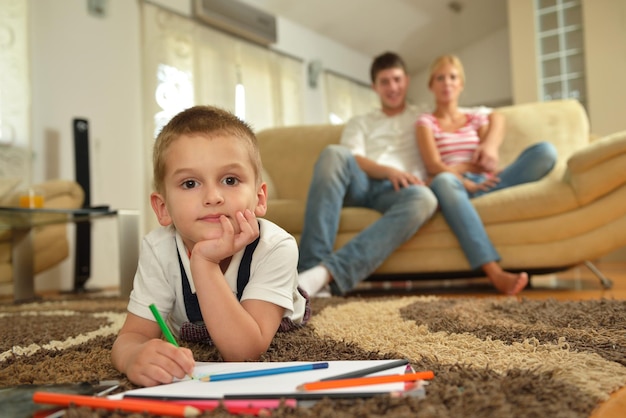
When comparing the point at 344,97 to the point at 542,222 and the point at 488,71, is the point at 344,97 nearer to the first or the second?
the point at 488,71

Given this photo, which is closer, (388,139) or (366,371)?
(366,371)

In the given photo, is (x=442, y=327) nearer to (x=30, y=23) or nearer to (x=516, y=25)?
(x=30, y=23)

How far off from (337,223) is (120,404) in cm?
138

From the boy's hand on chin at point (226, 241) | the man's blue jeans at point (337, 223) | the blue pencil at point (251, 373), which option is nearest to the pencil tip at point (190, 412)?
the blue pencil at point (251, 373)

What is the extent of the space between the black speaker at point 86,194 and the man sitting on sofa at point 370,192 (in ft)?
4.91

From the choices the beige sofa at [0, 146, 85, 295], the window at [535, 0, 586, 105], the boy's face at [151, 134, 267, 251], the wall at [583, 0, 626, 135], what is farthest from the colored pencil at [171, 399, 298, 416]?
the window at [535, 0, 586, 105]

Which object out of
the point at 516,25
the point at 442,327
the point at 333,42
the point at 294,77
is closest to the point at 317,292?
the point at 442,327

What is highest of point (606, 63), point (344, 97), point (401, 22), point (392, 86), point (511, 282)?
point (401, 22)

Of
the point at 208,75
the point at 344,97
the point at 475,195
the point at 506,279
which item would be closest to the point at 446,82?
the point at 475,195

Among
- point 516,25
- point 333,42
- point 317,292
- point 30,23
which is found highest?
point 333,42

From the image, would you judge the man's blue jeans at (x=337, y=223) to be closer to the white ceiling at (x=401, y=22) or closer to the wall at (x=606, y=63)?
the wall at (x=606, y=63)

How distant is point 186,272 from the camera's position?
77cm

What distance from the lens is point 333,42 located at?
5.46m

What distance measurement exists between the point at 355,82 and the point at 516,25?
206cm
